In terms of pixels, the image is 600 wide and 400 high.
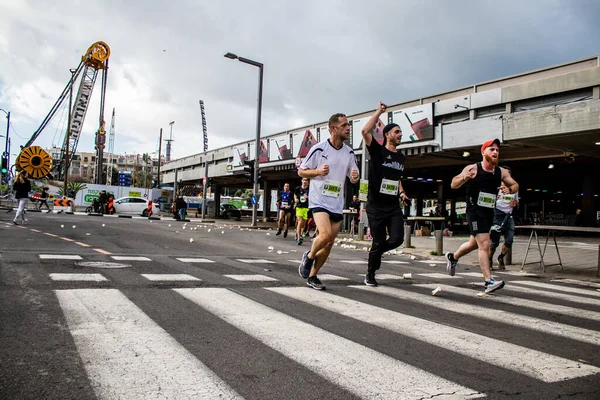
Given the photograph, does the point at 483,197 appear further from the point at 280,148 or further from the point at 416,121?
the point at 280,148

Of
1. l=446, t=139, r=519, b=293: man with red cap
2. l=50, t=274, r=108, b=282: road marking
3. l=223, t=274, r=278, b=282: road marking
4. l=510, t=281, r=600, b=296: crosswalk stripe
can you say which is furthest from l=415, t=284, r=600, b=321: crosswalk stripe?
l=50, t=274, r=108, b=282: road marking

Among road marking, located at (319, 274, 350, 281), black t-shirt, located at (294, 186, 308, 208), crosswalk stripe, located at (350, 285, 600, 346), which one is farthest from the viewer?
black t-shirt, located at (294, 186, 308, 208)

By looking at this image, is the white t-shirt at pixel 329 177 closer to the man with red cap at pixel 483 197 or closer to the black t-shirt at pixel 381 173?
the black t-shirt at pixel 381 173

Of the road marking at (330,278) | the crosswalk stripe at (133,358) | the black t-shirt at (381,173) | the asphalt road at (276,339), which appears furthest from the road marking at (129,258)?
the black t-shirt at (381,173)

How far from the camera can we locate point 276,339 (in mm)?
3107

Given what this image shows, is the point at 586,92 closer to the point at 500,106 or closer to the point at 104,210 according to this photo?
the point at 500,106

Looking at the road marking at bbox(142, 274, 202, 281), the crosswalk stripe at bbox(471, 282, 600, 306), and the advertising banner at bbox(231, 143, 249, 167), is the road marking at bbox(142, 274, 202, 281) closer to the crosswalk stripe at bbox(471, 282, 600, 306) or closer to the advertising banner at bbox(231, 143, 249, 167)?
the crosswalk stripe at bbox(471, 282, 600, 306)

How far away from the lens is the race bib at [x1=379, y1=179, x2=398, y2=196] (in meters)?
5.73

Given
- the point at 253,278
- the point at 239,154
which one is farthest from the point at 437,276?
the point at 239,154

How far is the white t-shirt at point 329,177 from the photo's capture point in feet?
17.8

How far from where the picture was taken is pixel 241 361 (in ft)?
8.70

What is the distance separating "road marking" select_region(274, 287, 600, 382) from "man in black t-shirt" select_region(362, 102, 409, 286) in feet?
4.21

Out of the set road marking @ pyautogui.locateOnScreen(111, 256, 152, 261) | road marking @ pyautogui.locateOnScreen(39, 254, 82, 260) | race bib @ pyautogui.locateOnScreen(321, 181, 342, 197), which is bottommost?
road marking @ pyautogui.locateOnScreen(111, 256, 152, 261)

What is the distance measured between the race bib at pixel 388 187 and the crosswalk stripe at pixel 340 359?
2.40 m
